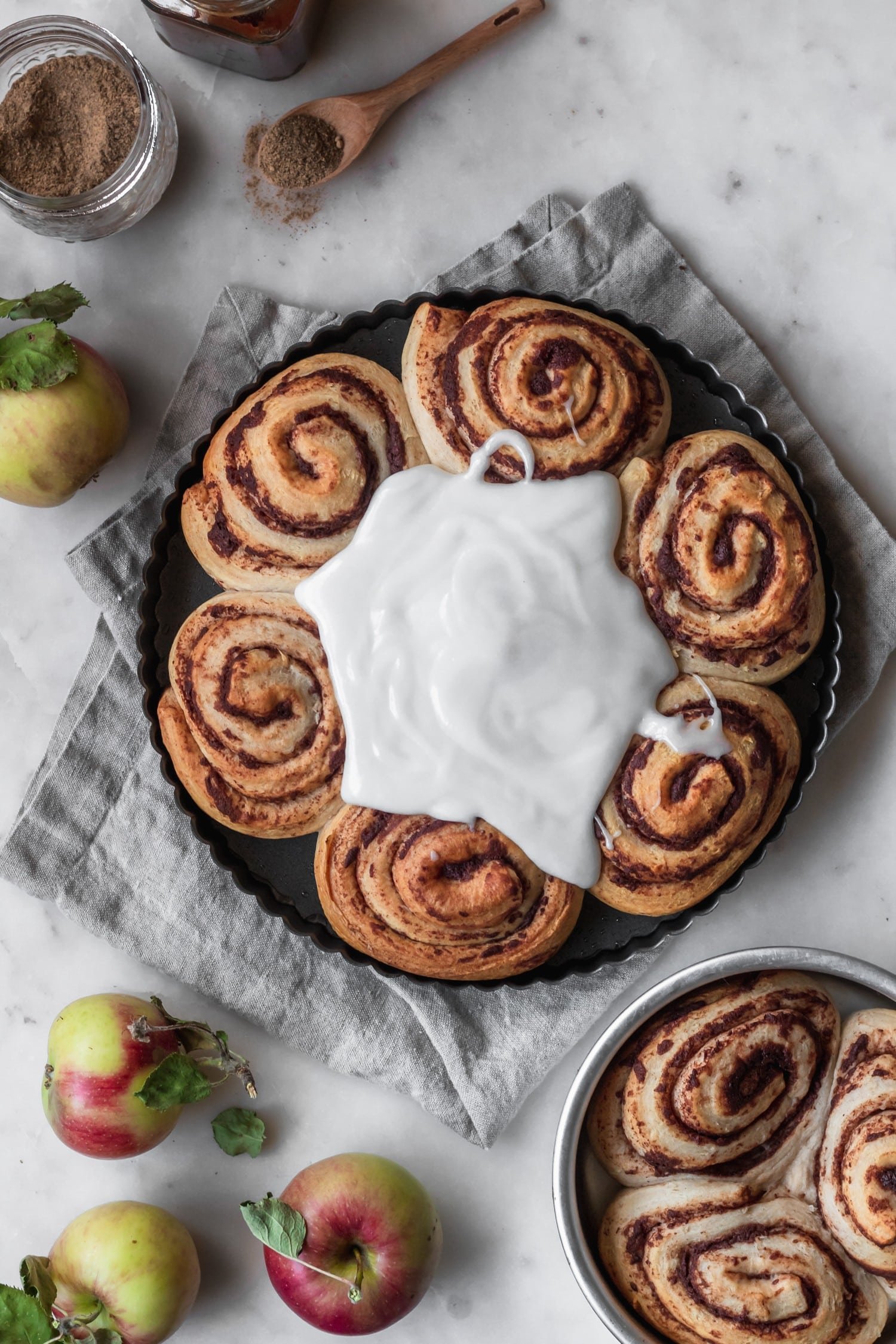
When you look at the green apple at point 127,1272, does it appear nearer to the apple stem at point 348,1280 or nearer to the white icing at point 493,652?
the apple stem at point 348,1280

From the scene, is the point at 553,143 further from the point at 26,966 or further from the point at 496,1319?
the point at 496,1319

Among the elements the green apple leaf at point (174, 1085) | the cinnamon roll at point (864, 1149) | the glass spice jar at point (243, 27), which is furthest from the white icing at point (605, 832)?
the glass spice jar at point (243, 27)

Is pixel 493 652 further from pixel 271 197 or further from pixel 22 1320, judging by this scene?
pixel 22 1320

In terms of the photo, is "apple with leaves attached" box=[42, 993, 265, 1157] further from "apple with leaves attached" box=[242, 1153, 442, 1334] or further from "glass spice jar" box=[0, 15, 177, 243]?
"glass spice jar" box=[0, 15, 177, 243]

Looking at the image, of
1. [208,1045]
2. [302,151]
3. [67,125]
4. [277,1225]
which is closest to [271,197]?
[302,151]

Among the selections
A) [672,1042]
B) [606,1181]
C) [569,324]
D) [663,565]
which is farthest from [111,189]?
[606,1181]

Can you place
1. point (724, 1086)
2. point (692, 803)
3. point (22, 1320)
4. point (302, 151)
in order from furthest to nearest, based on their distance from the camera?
point (302, 151) < point (22, 1320) < point (724, 1086) < point (692, 803)

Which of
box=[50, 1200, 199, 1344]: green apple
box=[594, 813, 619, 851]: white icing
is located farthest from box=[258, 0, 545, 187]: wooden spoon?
box=[50, 1200, 199, 1344]: green apple
